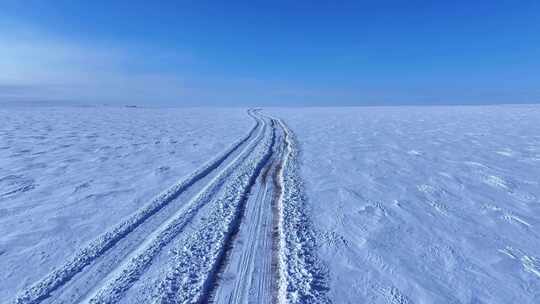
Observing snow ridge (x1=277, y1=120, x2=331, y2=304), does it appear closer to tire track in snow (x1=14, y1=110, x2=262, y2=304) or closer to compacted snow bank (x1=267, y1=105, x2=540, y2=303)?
compacted snow bank (x1=267, y1=105, x2=540, y2=303)

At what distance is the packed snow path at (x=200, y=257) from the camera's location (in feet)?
11.1

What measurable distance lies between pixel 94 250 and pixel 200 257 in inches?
57.5

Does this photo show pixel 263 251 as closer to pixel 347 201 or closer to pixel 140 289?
pixel 140 289

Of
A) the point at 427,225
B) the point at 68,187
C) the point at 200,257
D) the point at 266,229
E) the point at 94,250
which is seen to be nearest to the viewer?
the point at 200,257

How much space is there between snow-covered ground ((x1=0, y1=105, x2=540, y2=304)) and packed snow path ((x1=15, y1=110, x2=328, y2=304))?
0.8 inches

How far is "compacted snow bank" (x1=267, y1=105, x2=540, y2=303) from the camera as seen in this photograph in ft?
12.2

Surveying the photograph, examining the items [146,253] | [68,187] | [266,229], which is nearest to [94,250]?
[146,253]

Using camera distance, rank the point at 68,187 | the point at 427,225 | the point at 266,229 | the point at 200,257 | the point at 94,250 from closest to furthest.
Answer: the point at 200,257, the point at 94,250, the point at 266,229, the point at 427,225, the point at 68,187

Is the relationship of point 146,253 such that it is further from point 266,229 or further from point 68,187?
point 68,187

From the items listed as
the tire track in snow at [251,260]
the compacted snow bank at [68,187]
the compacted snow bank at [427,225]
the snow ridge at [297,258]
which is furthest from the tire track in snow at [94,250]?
the compacted snow bank at [427,225]

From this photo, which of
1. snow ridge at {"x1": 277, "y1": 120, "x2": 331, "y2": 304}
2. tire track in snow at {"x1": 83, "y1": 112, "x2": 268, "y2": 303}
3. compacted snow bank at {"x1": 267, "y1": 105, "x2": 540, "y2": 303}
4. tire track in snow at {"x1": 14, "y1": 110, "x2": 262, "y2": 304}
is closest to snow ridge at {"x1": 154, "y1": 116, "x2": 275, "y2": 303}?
tire track in snow at {"x1": 83, "y1": 112, "x2": 268, "y2": 303}

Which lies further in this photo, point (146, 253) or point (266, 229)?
point (266, 229)

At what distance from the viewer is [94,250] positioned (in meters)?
4.23

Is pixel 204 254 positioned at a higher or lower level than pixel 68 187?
higher
